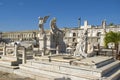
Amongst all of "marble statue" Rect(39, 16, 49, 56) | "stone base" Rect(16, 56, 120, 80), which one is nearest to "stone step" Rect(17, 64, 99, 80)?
"stone base" Rect(16, 56, 120, 80)

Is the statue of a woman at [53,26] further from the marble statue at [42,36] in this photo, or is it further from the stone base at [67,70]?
the stone base at [67,70]

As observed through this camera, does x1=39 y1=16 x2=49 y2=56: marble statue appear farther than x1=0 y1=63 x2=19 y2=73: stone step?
Yes

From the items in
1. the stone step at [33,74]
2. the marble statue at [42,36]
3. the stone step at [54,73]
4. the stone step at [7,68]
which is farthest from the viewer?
the marble statue at [42,36]

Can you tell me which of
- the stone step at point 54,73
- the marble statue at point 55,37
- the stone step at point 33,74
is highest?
the marble statue at point 55,37

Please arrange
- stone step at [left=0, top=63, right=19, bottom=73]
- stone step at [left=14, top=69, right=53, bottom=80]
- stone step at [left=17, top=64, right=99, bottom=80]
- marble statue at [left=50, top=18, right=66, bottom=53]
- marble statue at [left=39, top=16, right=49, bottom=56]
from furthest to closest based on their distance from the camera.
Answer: marble statue at [left=50, top=18, right=66, bottom=53] < marble statue at [left=39, top=16, right=49, bottom=56] < stone step at [left=0, top=63, right=19, bottom=73] < stone step at [left=14, top=69, right=53, bottom=80] < stone step at [left=17, top=64, right=99, bottom=80]

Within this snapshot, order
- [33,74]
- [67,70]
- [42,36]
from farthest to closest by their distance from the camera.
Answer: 1. [42,36]
2. [33,74]
3. [67,70]

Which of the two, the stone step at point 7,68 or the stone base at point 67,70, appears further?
the stone step at point 7,68

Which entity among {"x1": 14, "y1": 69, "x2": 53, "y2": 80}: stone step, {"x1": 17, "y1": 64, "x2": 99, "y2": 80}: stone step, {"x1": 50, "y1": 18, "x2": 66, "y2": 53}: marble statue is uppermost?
{"x1": 50, "y1": 18, "x2": 66, "y2": 53}: marble statue

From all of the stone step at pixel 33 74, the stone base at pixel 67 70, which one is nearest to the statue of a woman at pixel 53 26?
the stone base at pixel 67 70

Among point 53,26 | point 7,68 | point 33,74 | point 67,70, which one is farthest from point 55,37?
point 67,70

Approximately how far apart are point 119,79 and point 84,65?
2.15 metres

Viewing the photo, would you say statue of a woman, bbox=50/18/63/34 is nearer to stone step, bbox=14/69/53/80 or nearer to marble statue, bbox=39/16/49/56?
marble statue, bbox=39/16/49/56

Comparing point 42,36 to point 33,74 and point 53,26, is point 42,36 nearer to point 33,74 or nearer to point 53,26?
point 53,26

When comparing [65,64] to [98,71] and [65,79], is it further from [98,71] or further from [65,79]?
[98,71]
